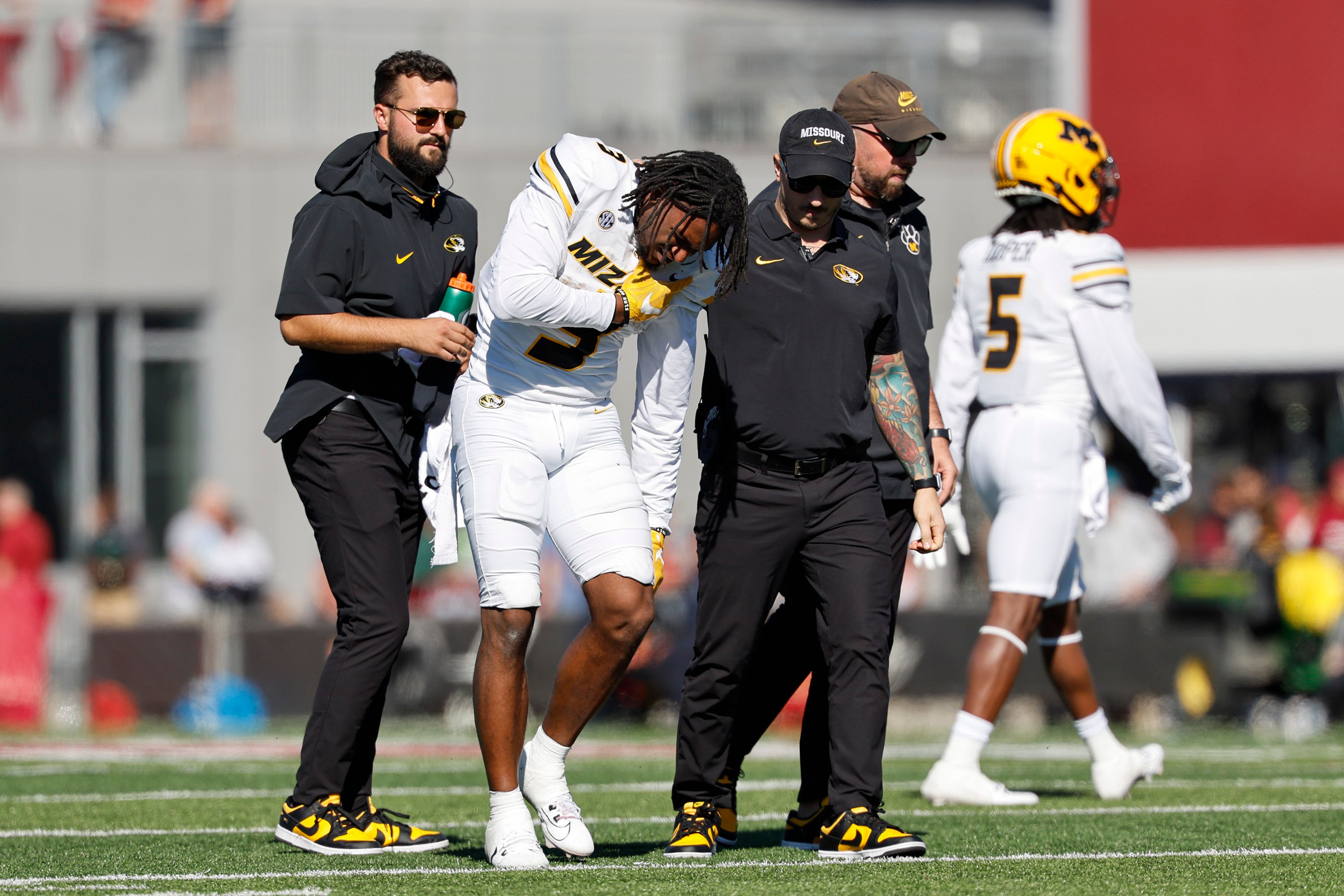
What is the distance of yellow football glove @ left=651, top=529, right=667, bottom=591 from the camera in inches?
214

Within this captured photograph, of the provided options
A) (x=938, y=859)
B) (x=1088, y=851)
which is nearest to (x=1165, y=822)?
(x=1088, y=851)

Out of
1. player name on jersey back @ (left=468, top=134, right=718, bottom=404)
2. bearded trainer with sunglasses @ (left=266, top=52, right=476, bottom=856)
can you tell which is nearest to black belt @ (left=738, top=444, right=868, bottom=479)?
player name on jersey back @ (left=468, top=134, right=718, bottom=404)

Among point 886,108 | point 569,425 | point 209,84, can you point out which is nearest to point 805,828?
point 569,425

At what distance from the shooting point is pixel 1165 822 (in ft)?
20.7

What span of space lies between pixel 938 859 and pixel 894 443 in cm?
127

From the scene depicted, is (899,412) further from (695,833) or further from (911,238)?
(695,833)

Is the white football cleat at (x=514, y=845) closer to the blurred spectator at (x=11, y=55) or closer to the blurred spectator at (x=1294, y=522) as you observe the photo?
the blurred spectator at (x=1294, y=522)

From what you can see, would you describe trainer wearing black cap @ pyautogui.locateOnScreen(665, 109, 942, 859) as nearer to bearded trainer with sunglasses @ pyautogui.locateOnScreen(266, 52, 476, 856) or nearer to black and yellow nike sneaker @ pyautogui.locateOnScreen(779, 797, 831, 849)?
black and yellow nike sneaker @ pyautogui.locateOnScreen(779, 797, 831, 849)

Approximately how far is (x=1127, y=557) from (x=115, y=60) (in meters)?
11.1

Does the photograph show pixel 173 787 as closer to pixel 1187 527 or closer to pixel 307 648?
pixel 307 648

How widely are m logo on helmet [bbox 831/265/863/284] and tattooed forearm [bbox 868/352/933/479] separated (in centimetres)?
31

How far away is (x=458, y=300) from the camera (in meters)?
5.69

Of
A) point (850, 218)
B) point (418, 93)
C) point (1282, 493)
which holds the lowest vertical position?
point (1282, 493)

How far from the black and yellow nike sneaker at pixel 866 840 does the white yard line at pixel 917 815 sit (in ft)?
3.87
